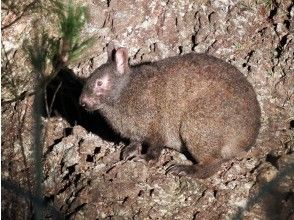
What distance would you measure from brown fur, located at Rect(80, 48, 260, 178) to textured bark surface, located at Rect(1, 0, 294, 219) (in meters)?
0.23

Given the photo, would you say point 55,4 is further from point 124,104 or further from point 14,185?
point 14,185

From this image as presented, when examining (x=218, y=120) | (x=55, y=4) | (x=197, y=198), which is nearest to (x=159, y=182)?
(x=197, y=198)

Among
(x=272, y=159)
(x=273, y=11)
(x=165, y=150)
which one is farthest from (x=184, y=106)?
(x=273, y=11)

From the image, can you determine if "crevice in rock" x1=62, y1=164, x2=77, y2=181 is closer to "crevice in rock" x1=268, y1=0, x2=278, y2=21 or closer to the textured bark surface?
the textured bark surface

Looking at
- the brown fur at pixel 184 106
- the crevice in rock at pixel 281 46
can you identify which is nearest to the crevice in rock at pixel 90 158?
the brown fur at pixel 184 106

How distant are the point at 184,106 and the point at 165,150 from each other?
25.4 inches

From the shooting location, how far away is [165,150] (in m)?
6.32

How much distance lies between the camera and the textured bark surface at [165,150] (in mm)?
5594

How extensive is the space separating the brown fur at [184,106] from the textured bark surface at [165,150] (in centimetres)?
23

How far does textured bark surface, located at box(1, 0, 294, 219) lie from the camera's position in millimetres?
5594

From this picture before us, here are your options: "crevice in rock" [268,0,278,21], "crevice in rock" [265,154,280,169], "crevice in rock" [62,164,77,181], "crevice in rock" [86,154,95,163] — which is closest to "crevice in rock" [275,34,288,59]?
"crevice in rock" [268,0,278,21]

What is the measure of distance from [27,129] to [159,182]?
167cm

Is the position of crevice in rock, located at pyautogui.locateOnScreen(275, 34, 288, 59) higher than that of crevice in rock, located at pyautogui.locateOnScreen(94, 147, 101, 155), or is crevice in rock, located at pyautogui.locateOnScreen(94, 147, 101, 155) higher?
crevice in rock, located at pyautogui.locateOnScreen(275, 34, 288, 59)

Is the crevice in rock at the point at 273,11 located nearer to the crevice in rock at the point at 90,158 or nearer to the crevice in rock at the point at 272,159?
the crevice in rock at the point at 272,159
